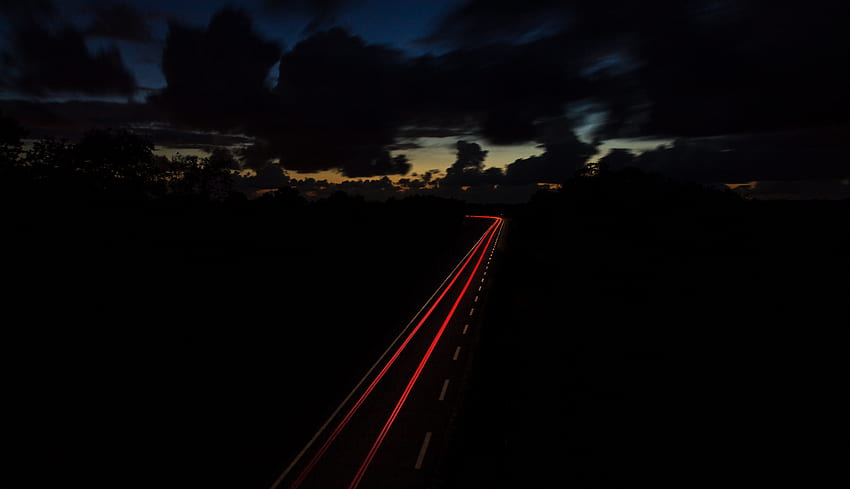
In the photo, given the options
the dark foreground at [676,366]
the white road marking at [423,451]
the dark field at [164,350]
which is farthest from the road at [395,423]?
the dark foreground at [676,366]

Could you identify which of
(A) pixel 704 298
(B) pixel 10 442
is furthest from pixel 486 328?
(B) pixel 10 442

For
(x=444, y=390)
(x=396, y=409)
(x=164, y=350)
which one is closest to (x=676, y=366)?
(x=444, y=390)

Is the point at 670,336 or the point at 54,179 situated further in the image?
the point at 54,179

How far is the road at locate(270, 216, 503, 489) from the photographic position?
11.4m

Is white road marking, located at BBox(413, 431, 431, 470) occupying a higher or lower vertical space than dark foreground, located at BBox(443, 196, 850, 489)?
higher

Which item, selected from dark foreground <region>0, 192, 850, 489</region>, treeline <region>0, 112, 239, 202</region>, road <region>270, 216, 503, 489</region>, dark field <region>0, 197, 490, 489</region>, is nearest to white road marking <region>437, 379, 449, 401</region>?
road <region>270, 216, 503, 489</region>

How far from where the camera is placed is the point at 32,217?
22.0m

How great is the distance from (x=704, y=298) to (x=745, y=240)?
1621 centimetres

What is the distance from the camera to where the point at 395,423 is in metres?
14.2

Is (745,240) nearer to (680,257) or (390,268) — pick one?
(680,257)

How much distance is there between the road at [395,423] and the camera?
11.4 m

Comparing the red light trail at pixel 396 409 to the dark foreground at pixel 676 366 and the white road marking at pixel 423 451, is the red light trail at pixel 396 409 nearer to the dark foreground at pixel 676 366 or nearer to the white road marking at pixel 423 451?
the white road marking at pixel 423 451

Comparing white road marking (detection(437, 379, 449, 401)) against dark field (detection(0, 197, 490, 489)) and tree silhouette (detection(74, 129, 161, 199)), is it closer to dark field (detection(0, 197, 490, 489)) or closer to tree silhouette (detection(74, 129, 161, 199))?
dark field (detection(0, 197, 490, 489))

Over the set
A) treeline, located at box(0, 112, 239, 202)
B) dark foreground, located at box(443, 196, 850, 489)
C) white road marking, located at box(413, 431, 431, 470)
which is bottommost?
dark foreground, located at box(443, 196, 850, 489)
